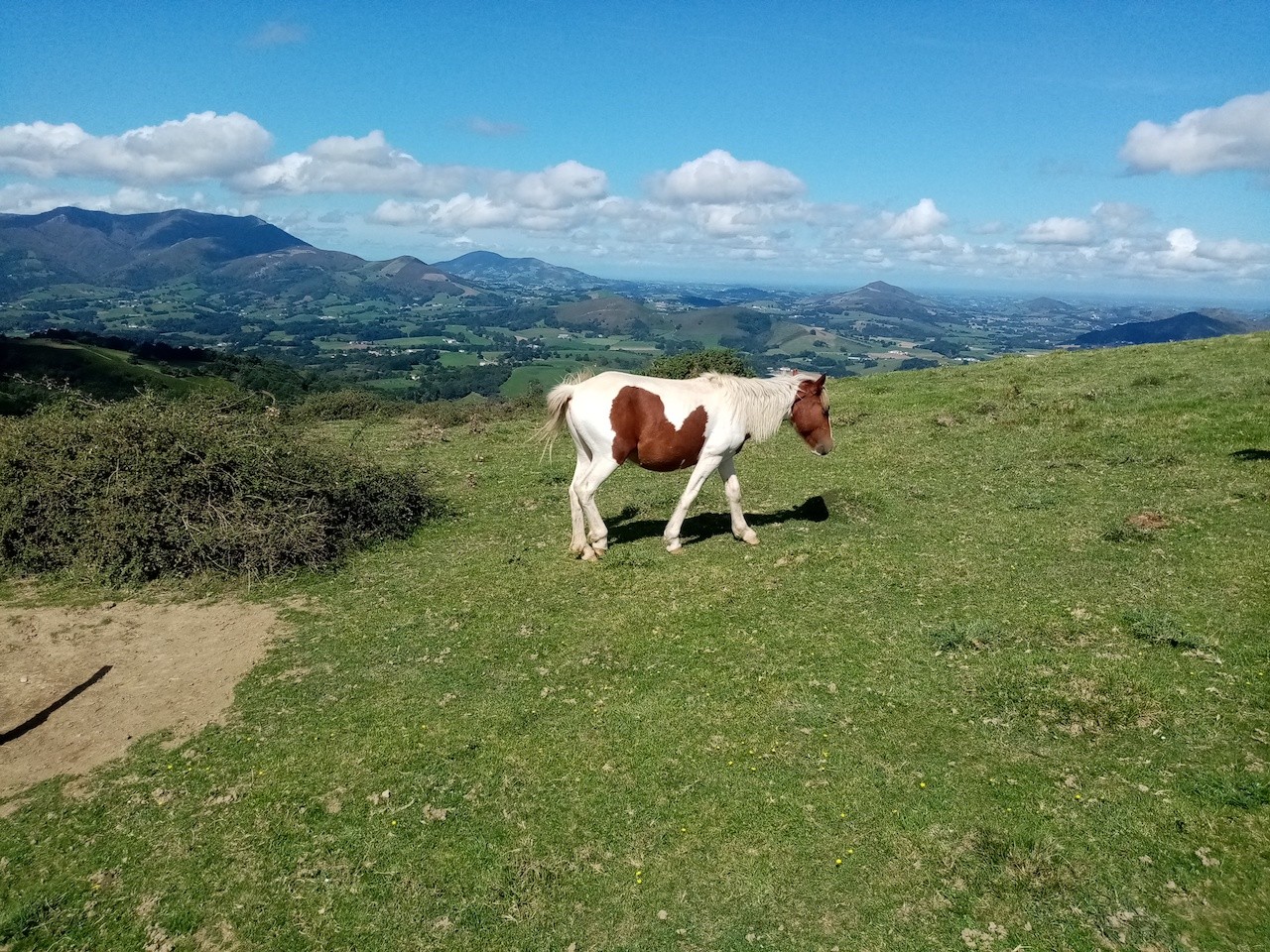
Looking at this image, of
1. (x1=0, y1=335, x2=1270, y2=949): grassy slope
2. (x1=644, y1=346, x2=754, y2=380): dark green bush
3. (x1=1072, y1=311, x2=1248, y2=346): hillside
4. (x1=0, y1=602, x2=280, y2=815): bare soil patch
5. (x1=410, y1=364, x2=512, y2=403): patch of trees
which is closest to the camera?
(x1=0, y1=335, x2=1270, y2=949): grassy slope

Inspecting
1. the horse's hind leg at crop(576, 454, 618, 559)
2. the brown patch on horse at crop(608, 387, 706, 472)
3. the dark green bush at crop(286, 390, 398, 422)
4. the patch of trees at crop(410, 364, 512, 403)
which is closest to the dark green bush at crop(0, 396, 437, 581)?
the horse's hind leg at crop(576, 454, 618, 559)

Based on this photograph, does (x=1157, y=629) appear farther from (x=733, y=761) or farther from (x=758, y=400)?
(x=758, y=400)

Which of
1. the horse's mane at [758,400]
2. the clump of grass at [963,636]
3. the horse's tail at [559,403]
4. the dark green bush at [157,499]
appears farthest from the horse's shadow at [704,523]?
the dark green bush at [157,499]

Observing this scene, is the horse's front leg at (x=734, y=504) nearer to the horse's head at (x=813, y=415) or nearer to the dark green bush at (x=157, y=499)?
the horse's head at (x=813, y=415)

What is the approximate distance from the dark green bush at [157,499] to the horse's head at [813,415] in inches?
335

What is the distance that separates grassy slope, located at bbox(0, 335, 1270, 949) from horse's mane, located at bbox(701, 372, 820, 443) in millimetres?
2140

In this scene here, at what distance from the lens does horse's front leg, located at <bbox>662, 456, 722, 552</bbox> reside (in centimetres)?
1259

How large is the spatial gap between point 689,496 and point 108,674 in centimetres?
877

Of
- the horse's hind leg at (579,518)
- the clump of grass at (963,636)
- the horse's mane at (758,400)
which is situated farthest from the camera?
the horse's hind leg at (579,518)

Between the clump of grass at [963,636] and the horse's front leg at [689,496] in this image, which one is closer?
the clump of grass at [963,636]

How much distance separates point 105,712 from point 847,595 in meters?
9.66

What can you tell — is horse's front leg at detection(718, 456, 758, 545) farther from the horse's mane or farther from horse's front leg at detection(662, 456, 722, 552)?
the horse's mane

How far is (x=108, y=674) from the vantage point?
31.0ft

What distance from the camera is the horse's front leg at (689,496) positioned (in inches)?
496
